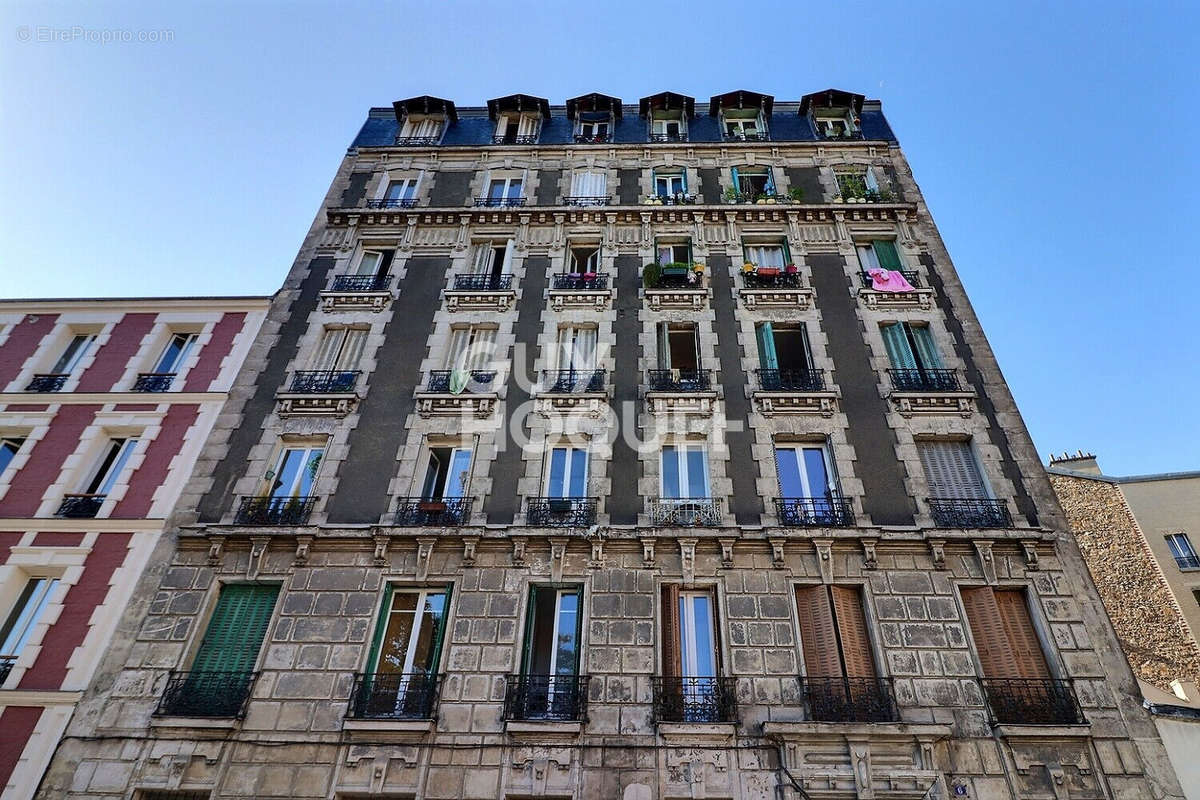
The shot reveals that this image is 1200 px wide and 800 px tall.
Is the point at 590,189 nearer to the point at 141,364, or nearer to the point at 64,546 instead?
the point at 141,364

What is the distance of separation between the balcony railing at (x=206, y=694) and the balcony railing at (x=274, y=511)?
9.71 ft

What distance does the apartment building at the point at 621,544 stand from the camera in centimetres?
1101

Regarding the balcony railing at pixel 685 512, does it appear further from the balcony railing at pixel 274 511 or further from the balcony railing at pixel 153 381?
the balcony railing at pixel 153 381

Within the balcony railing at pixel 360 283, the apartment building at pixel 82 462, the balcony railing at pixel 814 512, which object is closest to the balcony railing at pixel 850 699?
the balcony railing at pixel 814 512

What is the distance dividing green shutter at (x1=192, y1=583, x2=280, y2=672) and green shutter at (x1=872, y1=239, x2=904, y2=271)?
16839 millimetres

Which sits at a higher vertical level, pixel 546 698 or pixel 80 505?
pixel 80 505

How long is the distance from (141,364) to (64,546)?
481cm

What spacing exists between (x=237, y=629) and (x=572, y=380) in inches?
332

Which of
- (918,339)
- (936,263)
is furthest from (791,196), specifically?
(918,339)

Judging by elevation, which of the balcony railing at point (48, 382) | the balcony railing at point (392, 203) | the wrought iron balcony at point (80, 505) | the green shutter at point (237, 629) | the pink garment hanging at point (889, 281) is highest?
the balcony railing at point (392, 203)

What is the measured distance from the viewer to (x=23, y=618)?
42.1ft

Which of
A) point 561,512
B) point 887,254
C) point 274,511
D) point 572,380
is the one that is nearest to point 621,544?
point 561,512

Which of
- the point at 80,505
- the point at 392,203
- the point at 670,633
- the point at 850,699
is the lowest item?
the point at 850,699

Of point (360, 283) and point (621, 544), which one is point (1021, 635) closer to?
point (621, 544)
